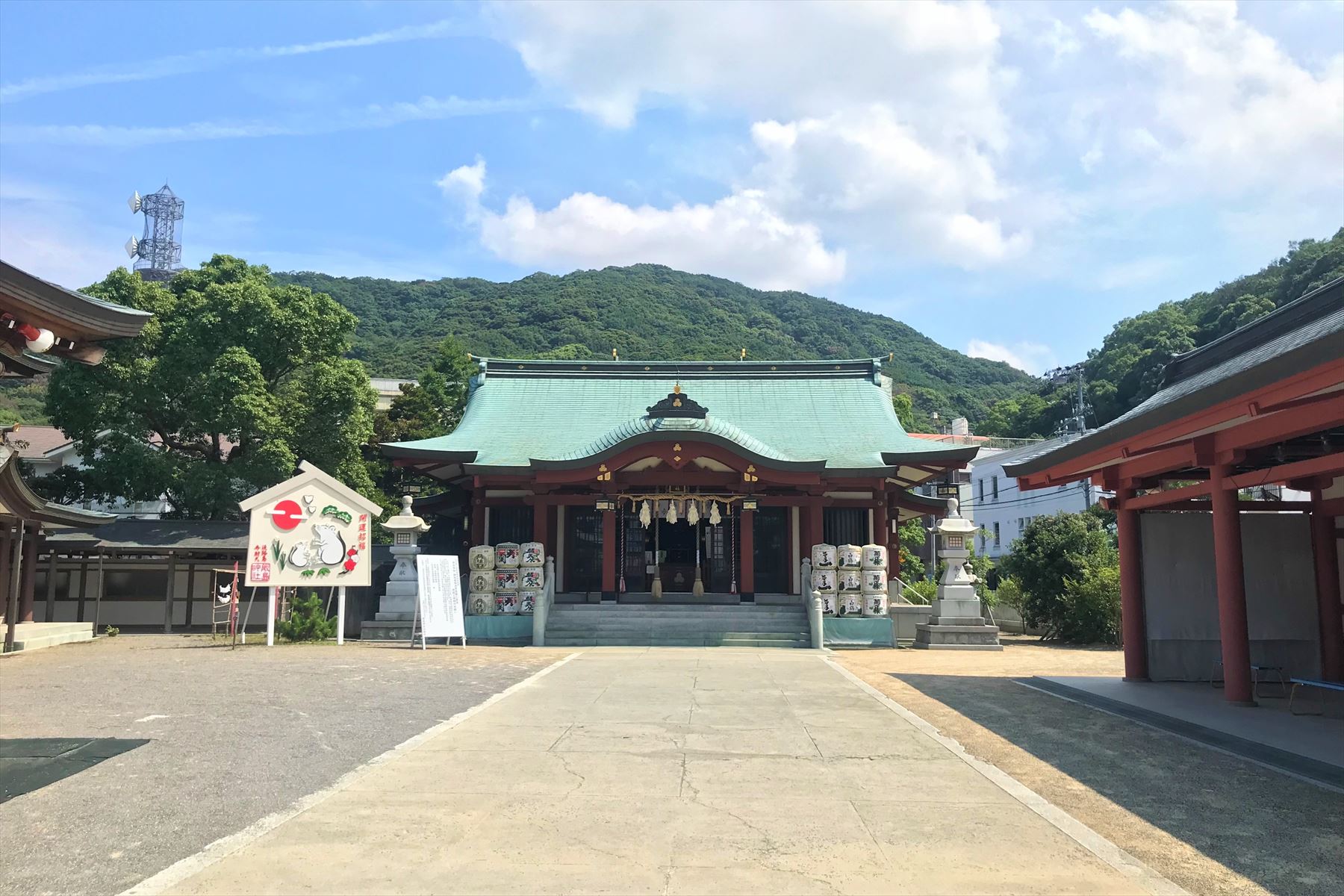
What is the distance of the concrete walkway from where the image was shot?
4.73 meters

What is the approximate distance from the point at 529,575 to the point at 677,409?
5272 mm

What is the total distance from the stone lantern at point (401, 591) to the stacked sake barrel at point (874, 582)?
33.8ft

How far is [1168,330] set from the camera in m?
65.3

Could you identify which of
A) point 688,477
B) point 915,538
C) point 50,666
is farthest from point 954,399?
point 50,666

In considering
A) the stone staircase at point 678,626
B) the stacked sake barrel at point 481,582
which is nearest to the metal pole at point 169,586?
the stacked sake barrel at point 481,582

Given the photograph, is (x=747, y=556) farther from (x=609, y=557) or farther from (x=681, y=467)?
(x=609, y=557)

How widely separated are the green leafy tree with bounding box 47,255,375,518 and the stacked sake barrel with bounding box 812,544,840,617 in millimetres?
13729

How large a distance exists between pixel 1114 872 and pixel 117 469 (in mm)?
26306

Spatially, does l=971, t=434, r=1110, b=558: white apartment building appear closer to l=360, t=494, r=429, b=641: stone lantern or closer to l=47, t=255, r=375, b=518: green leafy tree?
l=47, t=255, r=375, b=518: green leafy tree

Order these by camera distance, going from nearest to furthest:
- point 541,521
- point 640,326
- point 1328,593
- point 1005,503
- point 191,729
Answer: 1. point 191,729
2. point 1328,593
3. point 541,521
4. point 1005,503
5. point 640,326

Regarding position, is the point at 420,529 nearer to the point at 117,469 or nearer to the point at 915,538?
the point at 117,469

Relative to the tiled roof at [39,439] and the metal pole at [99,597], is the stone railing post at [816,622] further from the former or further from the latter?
the tiled roof at [39,439]

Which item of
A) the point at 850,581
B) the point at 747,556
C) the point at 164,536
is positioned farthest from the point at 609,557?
the point at 164,536

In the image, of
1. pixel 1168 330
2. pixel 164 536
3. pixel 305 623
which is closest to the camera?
pixel 305 623
